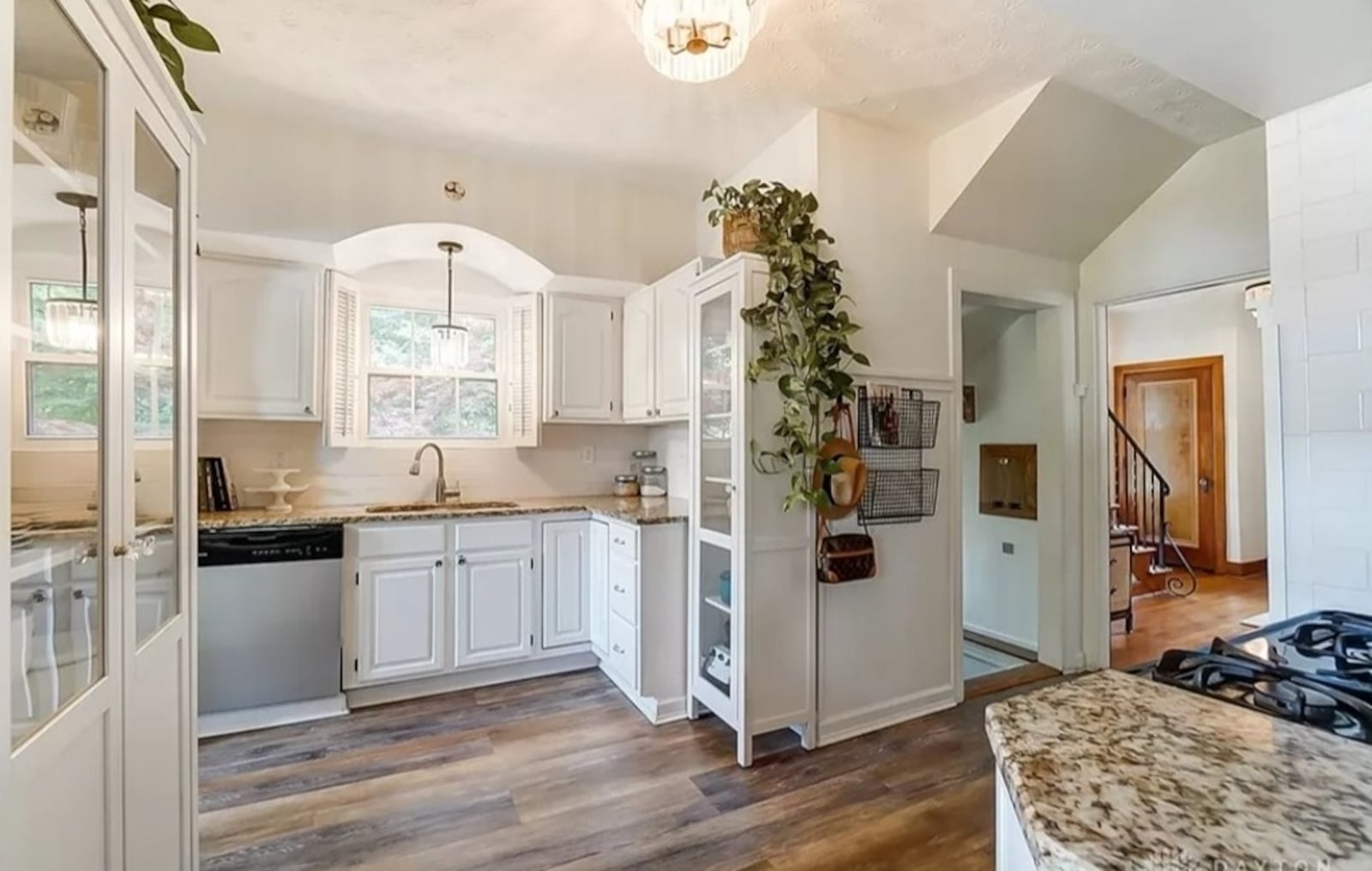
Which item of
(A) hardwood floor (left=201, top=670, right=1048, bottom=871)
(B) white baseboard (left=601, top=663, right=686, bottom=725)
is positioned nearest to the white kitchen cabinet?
(B) white baseboard (left=601, top=663, right=686, bottom=725)

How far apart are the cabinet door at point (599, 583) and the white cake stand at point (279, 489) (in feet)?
4.98

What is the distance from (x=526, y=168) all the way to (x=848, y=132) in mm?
1691

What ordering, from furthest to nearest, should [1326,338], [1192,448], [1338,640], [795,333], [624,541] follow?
1. [1192,448]
2. [624,541]
3. [795,333]
4. [1326,338]
5. [1338,640]

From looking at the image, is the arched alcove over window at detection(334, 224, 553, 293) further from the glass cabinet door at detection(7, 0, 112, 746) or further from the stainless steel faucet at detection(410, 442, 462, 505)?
the glass cabinet door at detection(7, 0, 112, 746)

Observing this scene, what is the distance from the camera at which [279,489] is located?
3146 mm

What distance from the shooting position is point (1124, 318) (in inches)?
273

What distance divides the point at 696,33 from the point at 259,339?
8.13ft

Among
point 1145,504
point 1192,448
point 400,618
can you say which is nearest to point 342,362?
point 400,618

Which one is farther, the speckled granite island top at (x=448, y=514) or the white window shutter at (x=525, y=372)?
the white window shutter at (x=525, y=372)

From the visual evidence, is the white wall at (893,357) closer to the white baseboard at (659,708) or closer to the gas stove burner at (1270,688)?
the white baseboard at (659,708)

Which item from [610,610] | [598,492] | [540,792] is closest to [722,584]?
[610,610]

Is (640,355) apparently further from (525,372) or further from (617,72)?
(617,72)

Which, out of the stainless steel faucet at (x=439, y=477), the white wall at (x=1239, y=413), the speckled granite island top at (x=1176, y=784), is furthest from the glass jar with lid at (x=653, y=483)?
the white wall at (x=1239, y=413)

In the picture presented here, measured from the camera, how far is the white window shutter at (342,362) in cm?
317
